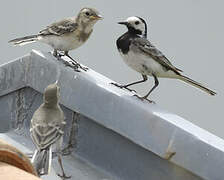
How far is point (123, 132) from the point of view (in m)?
4.42

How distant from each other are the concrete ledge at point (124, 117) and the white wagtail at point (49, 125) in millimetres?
132

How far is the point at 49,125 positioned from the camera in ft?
15.6

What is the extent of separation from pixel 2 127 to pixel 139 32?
156 centimetres

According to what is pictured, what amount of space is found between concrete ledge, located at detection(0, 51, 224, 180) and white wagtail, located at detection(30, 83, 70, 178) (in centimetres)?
13

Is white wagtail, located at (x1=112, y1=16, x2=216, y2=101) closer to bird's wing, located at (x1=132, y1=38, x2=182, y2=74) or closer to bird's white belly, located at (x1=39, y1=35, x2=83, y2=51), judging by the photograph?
bird's wing, located at (x1=132, y1=38, x2=182, y2=74)

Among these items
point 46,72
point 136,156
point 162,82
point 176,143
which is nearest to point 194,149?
point 176,143

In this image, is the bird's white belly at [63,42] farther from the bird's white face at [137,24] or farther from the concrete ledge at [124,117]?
the concrete ledge at [124,117]

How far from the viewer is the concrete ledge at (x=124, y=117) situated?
4.07 meters

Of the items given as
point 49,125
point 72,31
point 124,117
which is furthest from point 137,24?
point 124,117

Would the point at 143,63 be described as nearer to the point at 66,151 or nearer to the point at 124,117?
the point at 66,151

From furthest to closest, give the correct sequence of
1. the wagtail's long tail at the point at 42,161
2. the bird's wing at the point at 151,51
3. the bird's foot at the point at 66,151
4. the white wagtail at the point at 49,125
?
the bird's wing at the point at 151,51, the bird's foot at the point at 66,151, the white wagtail at the point at 49,125, the wagtail's long tail at the point at 42,161

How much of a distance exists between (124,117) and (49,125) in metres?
0.54

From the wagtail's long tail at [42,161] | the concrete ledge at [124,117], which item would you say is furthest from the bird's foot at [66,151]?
the wagtail's long tail at [42,161]

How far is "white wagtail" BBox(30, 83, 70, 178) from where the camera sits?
14.9 ft
